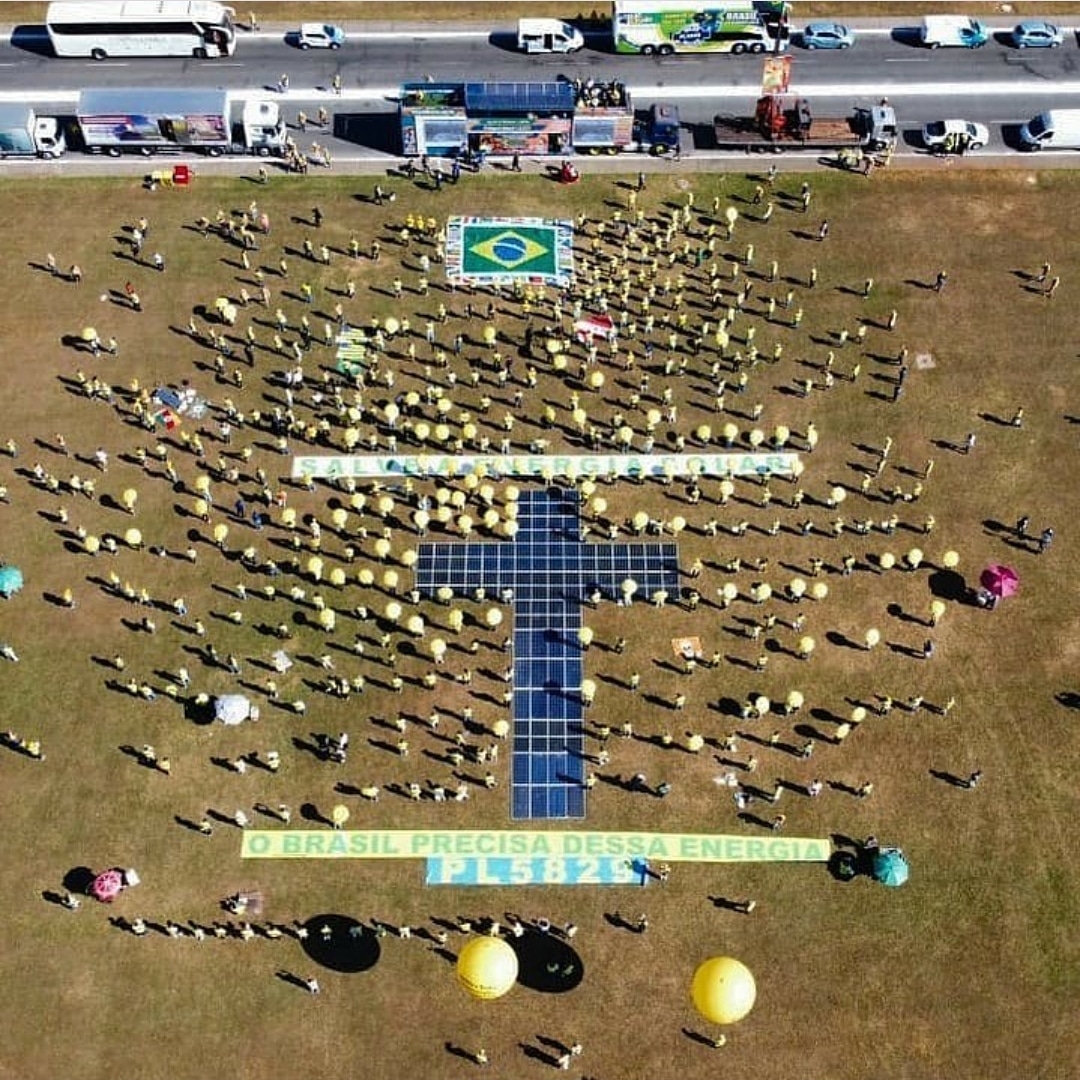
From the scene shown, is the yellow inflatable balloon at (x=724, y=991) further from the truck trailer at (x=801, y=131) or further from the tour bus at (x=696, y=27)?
the tour bus at (x=696, y=27)

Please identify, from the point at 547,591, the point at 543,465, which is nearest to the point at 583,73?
the point at 543,465

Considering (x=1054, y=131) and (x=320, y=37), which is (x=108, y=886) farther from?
(x=1054, y=131)

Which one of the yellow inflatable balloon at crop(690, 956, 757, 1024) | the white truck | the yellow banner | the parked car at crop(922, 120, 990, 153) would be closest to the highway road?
the parked car at crop(922, 120, 990, 153)

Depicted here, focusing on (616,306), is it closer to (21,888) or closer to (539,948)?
(539,948)

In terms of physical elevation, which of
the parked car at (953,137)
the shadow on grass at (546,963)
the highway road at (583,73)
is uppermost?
the highway road at (583,73)

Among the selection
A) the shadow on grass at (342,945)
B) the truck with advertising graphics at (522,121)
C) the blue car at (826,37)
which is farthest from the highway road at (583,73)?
the shadow on grass at (342,945)
